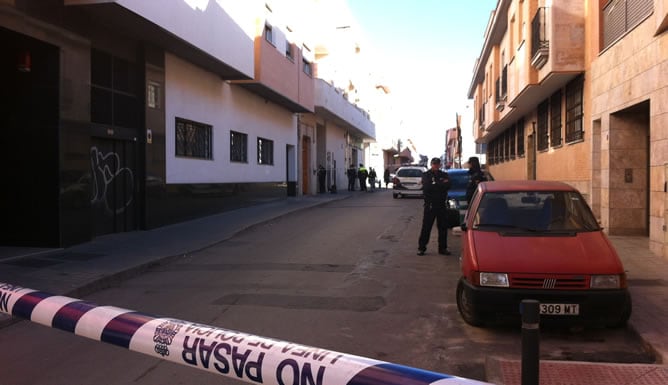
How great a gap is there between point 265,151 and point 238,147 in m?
3.19

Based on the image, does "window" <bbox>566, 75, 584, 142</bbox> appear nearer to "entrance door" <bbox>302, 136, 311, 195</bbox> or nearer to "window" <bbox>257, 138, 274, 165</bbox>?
"window" <bbox>257, 138, 274, 165</bbox>

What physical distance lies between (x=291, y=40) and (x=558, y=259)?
62.4 ft

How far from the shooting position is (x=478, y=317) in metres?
5.41

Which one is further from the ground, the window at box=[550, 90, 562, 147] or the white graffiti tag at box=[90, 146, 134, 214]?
the window at box=[550, 90, 562, 147]

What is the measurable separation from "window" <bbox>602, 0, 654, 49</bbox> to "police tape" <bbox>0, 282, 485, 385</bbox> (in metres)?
9.34

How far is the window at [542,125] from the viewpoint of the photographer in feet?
58.7

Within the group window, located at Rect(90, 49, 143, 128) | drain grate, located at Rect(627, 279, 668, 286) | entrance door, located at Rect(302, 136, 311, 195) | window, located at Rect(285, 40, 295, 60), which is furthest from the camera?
entrance door, located at Rect(302, 136, 311, 195)

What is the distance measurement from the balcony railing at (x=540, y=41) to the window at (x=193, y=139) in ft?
30.7

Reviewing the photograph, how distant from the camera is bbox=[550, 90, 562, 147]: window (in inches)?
632

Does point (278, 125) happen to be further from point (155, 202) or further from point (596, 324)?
point (596, 324)

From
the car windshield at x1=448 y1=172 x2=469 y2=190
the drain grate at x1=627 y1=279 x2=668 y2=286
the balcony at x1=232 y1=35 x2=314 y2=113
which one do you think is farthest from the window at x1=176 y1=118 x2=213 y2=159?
the drain grate at x1=627 y1=279 x2=668 y2=286

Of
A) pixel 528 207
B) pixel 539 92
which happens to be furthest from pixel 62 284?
pixel 539 92

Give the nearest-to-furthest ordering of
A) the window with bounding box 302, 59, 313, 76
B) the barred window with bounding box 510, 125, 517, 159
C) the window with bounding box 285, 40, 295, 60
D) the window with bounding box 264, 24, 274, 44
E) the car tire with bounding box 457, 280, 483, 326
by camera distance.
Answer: the car tire with bounding box 457, 280, 483, 326, the window with bounding box 264, 24, 274, 44, the window with bounding box 285, 40, 295, 60, the window with bounding box 302, 59, 313, 76, the barred window with bounding box 510, 125, 517, 159

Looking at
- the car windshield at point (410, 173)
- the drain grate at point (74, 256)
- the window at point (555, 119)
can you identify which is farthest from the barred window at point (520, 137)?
the drain grate at point (74, 256)
